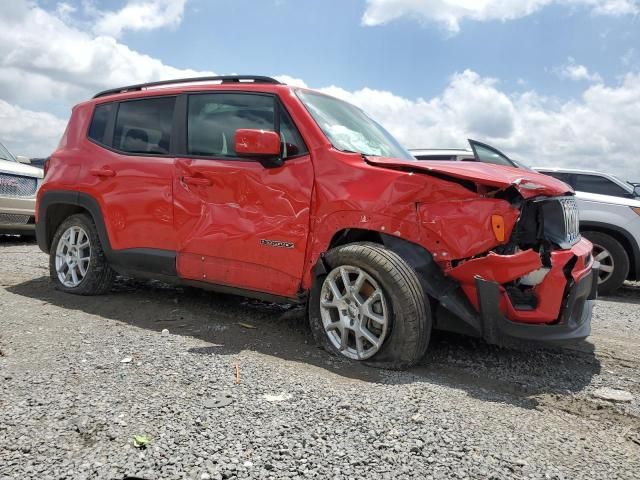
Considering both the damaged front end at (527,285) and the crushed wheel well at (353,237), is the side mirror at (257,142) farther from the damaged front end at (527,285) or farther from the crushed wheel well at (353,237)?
the damaged front end at (527,285)

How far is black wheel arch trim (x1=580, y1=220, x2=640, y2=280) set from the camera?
6.82 metres

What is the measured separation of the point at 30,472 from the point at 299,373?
59.7 inches

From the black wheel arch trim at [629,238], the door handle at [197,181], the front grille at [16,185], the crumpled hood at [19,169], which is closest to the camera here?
the door handle at [197,181]

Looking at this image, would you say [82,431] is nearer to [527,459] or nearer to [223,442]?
[223,442]

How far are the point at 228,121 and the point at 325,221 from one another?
126cm

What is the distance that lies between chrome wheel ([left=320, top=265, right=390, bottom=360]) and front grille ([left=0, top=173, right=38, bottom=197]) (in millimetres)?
7258

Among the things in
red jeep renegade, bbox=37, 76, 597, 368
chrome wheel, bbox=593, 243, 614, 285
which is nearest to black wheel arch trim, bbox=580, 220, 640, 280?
chrome wheel, bbox=593, 243, 614, 285

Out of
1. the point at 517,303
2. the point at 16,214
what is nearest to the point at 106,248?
the point at 517,303

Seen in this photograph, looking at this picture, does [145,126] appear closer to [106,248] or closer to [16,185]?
[106,248]

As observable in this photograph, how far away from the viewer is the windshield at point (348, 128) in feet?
12.9

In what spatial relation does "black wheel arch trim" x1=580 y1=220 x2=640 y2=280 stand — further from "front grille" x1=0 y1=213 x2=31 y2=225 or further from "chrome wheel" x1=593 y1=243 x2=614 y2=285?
"front grille" x1=0 y1=213 x2=31 y2=225

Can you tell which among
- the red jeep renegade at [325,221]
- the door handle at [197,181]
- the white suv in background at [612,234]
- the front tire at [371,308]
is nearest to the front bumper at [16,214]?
the red jeep renegade at [325,221]

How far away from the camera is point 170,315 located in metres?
4.64

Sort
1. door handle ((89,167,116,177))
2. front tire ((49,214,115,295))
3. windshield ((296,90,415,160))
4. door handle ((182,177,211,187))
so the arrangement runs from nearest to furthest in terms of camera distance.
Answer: windshield ((296,90,415,160)) < door handle ((182,177,211,187)) < door handle ((89,167,116,177)) < front tire ((49,214,115,295))
